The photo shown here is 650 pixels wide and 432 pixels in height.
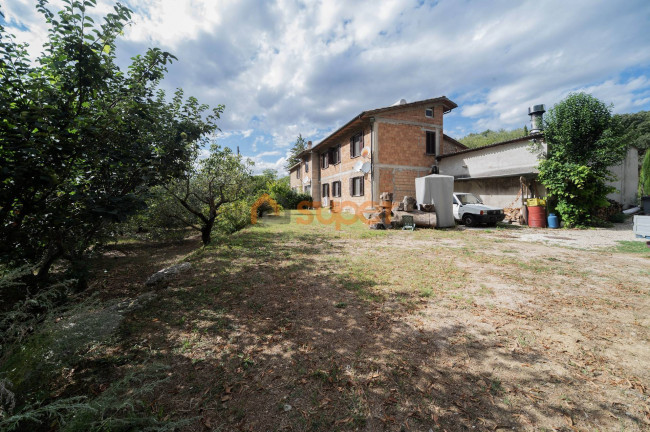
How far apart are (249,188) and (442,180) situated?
326 inches

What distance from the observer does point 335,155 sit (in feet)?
68.9

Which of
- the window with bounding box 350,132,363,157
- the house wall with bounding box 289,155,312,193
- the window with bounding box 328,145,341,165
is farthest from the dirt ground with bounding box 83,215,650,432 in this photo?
the house wall with bounding box 289,155,312,193

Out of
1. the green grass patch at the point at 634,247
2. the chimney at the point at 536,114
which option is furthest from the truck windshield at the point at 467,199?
the chimney at the point at 536,114

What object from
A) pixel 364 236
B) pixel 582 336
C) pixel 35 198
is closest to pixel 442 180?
pixel 364 236

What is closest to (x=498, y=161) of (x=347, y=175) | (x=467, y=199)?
(x=467, y=199)

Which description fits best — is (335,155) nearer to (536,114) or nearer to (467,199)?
(467,199)

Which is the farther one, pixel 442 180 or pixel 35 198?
pixel 442 180

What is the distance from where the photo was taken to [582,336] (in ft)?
9.27

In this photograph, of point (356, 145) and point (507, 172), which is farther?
point (356, 145)

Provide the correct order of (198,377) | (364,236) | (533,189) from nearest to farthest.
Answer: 1. (198,377)
2. (364,236)
3. (533,189)

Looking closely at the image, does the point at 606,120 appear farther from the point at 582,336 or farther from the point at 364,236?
the point at 582,336

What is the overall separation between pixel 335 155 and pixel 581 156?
576 inches

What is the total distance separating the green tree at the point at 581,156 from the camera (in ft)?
33.2

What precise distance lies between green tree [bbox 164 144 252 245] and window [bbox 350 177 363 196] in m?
9.74
